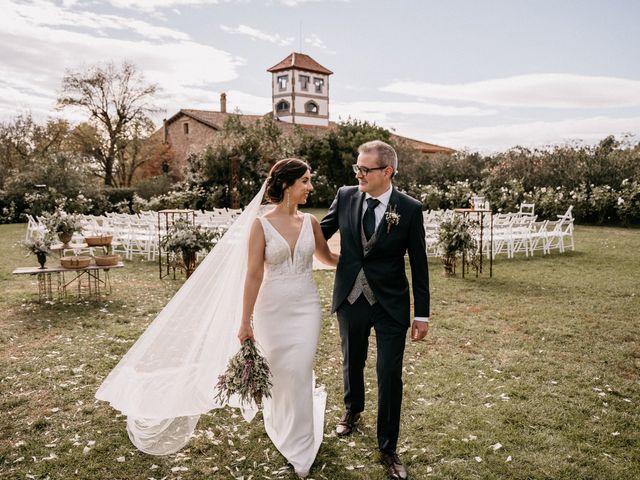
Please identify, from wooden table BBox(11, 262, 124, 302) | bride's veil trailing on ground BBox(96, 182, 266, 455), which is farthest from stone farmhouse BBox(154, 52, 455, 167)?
bride's veil trailing on ground BBox(96, 182, 266, 455)

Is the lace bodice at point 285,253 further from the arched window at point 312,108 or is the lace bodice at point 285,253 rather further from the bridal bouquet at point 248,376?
the arched window at point 312,108

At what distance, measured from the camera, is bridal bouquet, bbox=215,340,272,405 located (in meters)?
3.31

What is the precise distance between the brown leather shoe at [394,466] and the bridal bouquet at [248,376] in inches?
35.3

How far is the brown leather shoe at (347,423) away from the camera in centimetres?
394

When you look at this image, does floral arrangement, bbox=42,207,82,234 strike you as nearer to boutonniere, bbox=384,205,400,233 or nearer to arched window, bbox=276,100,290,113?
boutonniere, bbox=384,205,400,233

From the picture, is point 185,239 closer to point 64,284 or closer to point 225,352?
point 64,284

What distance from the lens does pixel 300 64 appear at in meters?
50.3

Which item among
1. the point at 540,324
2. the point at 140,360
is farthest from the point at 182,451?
the point at 540,324

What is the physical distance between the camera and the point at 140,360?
3861 millimetres

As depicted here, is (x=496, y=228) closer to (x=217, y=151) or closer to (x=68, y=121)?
(x=217, y=151)

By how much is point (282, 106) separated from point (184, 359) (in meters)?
48.7

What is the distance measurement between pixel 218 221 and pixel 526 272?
7.70 metres

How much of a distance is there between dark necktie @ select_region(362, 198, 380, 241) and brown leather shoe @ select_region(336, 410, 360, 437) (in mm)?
1459

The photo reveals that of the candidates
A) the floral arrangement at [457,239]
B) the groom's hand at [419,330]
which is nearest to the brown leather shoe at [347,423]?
the groom's hand at [419,330]
